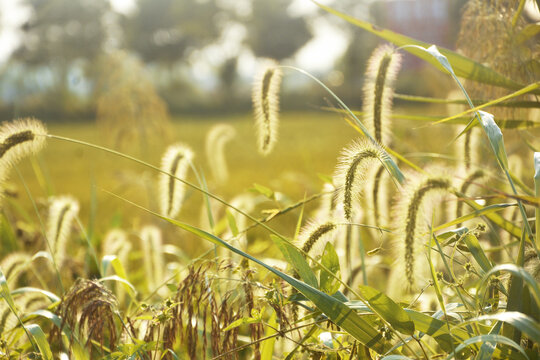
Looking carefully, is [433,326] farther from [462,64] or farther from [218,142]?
[218,142]

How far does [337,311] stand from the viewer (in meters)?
0.76

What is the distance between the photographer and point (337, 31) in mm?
26062

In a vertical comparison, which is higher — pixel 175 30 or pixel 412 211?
pixel 175 30

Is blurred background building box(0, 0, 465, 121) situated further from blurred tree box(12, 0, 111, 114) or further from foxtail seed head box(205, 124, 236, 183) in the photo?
foxtail seed head box(205, 124, 236, 183)

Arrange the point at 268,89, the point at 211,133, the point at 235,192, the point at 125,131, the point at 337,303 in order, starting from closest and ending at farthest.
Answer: the point at 337,303 < the point at 268,89 < the point at 211,133 < the point at 125,131 < the point at 235,192

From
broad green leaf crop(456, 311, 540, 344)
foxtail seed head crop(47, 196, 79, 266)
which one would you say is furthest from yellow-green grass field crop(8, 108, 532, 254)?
broad green leaf crop(456, 311, 540, 344)

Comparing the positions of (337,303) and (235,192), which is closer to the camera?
(337,303)

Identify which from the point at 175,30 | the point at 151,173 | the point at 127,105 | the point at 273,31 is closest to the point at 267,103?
the point at 127,105

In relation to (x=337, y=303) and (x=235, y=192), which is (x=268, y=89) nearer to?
(x=337, y=303)

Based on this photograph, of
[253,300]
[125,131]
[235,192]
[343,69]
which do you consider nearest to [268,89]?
[253,300]

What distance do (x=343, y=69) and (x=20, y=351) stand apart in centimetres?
2540

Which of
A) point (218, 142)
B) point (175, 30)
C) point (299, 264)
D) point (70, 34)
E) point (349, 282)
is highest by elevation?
point (175, 30)

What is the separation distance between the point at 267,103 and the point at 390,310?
49 centimetres

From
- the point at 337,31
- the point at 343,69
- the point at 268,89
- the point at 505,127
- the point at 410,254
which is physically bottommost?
→ the point at 410,254
